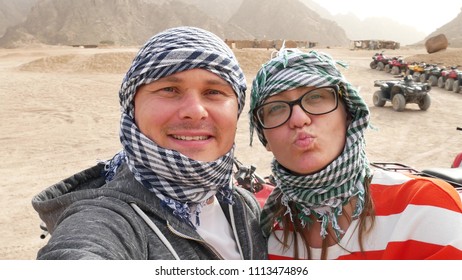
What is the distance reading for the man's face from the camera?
65.5 inches

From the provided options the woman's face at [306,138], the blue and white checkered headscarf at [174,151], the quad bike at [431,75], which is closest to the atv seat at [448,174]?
the woman's face at [306,138]

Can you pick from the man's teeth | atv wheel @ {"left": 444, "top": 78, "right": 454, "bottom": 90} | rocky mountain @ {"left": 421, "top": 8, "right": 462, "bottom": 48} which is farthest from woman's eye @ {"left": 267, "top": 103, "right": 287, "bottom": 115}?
rocky mountain @ {"left": 421, "top": 8, "right": 462, "bottom": 48}

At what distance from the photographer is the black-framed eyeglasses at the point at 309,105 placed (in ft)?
6.06

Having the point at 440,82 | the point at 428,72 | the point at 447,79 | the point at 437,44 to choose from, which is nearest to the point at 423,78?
the point at 428,72

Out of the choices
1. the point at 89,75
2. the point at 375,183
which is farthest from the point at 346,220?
the point at 89,75

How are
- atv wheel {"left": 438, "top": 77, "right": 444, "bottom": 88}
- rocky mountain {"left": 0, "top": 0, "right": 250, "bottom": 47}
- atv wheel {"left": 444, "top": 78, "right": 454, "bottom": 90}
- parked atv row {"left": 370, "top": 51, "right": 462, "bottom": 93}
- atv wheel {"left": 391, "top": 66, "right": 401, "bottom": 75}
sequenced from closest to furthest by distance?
parked atv row {"left": 370, "top": 51, "right": 462, "bottom": 93} → atv wheel {"left": 444, "top": 78, "right": 454, "bottom": 90} → atv wheel {"left": 438, "top": 77, "right": 444, "bottom": 88} → atv wheel {"left": 391, "top": 66, "right": 401, "bottom": 75} → rocky mountain {"left": 0, "top": 0, "right": 250, "bottom": 47}

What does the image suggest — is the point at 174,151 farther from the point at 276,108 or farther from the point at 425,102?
the point at 425,102

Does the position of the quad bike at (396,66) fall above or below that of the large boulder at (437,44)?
below

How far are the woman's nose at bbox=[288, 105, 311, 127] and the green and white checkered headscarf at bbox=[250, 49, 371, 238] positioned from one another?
10cm

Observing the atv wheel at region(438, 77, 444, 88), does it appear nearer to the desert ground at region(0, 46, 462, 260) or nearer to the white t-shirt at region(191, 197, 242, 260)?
the desert ground at region(0, 46, 462, 260)

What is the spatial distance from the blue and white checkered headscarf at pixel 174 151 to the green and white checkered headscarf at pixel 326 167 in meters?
0.19

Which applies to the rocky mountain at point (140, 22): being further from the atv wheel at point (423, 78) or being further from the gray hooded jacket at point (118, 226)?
the gray hooded jacket at point (118, 226)

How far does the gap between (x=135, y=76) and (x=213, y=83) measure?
11.8 inches

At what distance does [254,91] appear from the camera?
1998 mm
